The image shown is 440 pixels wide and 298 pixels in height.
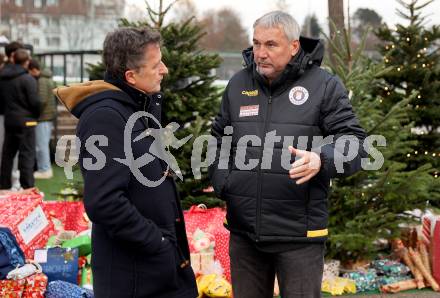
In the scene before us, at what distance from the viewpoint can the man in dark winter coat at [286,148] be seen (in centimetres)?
322

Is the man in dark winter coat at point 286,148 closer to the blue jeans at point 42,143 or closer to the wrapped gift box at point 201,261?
the wrapped gift box at point 201,261

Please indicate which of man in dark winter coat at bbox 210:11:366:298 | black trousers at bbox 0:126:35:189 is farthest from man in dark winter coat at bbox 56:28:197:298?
black trousers at bbox 0:126:35:189

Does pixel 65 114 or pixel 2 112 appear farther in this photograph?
pixel 65 114

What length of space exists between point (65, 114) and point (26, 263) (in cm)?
1073

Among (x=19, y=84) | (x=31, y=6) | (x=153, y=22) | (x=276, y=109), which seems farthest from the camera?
(x=31, y=6)

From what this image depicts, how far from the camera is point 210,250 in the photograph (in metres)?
5.16

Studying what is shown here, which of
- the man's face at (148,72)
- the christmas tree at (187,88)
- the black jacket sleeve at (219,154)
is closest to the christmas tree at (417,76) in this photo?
Answer: the christmas tree at (187,88)

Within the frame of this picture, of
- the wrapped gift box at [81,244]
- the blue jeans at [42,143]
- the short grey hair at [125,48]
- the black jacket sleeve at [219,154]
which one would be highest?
the short grey hair at [125,48]

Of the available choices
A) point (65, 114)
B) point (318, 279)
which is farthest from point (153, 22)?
point (65, 114)

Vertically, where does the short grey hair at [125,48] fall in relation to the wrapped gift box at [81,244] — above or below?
above

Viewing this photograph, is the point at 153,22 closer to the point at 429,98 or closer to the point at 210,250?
the point at 210,250

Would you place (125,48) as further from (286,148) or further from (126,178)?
(286,148)

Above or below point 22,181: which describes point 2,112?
above

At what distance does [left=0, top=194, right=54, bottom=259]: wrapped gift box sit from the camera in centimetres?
478
